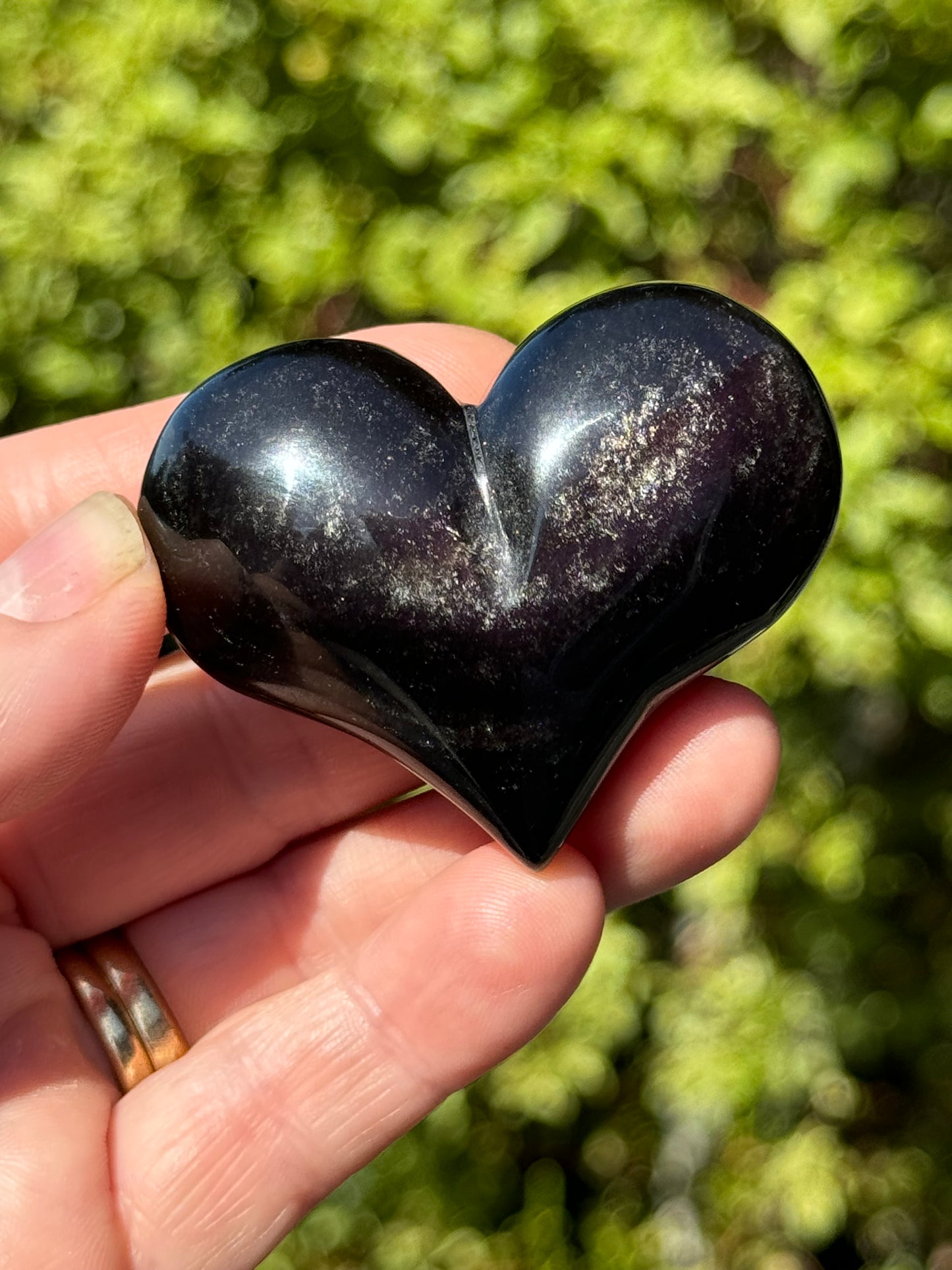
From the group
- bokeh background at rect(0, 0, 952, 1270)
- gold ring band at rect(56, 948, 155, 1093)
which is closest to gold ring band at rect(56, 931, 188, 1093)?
gold ring band at rect(56, 948, 155, 1093)

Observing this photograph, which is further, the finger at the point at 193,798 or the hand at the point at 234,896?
the finger at the point at 193,798

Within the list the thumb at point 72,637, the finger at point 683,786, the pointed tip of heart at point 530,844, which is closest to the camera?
the thumb at point 72,637

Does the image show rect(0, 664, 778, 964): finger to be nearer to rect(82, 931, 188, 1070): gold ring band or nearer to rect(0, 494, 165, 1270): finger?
rect(82, 931, 188, 1070): gold ring band

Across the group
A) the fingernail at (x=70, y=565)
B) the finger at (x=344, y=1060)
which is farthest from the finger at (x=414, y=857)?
the fingernail at (x=70, y=565)

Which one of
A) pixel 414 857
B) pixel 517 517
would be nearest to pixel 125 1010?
pixel 414 857

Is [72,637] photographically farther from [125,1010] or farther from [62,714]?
[125,1010]

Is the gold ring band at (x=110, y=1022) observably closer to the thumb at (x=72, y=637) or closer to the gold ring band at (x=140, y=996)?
the gold ring band at (x=140, y=996)
